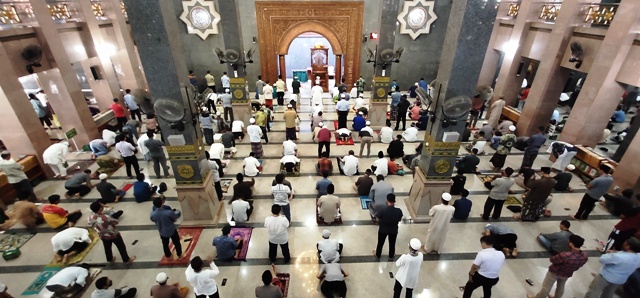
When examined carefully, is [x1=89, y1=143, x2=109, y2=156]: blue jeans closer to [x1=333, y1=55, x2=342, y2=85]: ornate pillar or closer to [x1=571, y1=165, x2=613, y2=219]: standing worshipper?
[x1=333, y1=55, x2=342, y2=85]: ornate pillar

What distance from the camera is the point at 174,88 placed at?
16.6 feet

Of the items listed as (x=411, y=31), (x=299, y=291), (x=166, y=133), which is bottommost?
(x=299, y=291)

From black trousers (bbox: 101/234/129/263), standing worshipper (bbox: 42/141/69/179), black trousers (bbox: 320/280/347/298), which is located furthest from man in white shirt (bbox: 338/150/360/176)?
standing worshipper (bbox: 42/141/69/179)

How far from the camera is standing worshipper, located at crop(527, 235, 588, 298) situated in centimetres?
394

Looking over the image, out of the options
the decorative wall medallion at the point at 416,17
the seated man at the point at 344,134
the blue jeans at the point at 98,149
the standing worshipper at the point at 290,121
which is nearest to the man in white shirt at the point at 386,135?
the seated man at the point at 344,134

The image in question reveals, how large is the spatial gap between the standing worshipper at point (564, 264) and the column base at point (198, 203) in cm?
567

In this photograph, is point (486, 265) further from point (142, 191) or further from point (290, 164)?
point (142, 191)

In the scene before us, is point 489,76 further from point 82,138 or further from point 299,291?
point 82,138

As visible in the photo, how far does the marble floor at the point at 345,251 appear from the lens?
4949 mm

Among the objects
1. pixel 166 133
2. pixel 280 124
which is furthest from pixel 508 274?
pixel 280 124

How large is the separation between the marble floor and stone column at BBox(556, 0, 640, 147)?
1.49 metres

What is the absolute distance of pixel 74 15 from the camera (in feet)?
32.1

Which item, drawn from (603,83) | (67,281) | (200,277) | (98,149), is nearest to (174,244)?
(67,281)

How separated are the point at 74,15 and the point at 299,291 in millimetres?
11107
